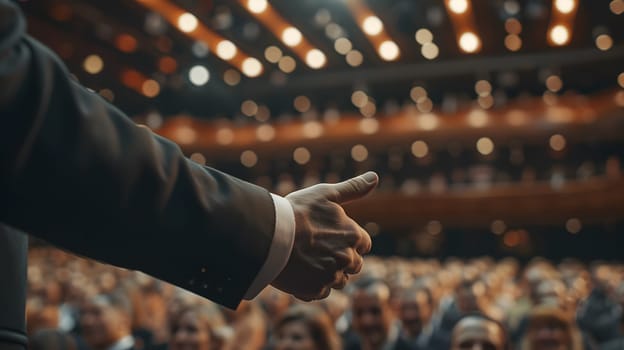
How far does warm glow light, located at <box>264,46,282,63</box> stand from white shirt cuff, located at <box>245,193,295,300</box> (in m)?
13.0

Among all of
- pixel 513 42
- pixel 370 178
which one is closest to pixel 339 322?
pixel 370 178

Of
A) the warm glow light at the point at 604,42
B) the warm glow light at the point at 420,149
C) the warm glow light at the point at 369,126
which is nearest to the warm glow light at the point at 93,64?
the warm glow light at the point at 369,126

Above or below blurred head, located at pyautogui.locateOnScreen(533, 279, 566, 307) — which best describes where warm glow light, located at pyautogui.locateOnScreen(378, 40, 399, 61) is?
below

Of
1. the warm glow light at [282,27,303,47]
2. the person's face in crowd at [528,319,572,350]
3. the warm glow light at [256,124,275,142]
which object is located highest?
the person's face in crowd at [528,319,572,350]

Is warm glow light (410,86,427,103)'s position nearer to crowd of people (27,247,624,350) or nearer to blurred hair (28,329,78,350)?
crowd of people (27,247,624,350)

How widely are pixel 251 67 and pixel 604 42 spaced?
6473 mm

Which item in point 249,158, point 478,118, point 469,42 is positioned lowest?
point 249,158

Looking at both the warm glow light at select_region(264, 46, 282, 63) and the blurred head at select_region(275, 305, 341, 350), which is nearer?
the blurred head at select_region(275, 305, 341, 350)

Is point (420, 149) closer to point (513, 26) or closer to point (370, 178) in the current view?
point (513, 26)

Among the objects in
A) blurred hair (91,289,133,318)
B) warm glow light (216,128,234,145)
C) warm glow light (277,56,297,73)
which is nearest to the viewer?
blurred hair (91,289,133,318)

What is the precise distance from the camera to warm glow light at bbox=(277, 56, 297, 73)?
14.9 m

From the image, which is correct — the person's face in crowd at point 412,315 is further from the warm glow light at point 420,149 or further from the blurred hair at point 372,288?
the warm glow light at point 420,149

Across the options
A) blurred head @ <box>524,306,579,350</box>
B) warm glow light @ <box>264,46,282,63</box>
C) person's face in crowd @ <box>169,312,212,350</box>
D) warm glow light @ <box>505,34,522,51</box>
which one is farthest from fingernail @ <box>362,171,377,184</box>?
warm glow light @ <box>264,46,282,63</box>

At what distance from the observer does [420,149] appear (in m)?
15.0
